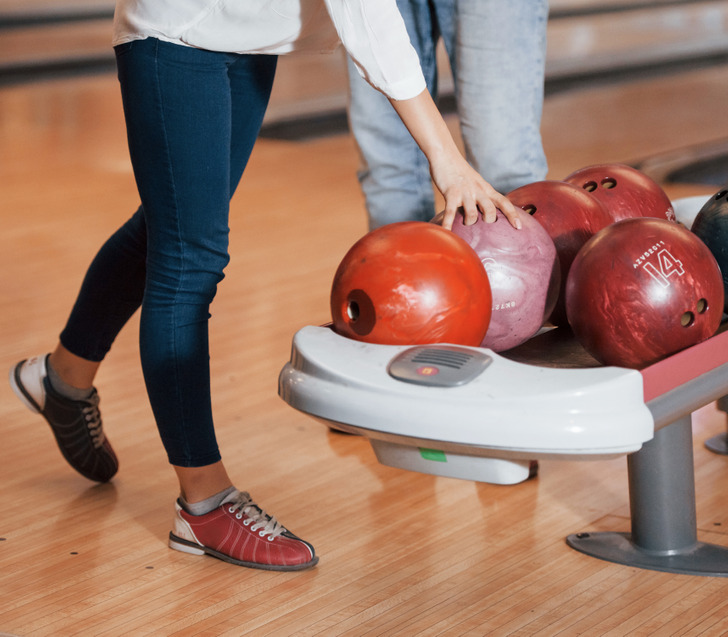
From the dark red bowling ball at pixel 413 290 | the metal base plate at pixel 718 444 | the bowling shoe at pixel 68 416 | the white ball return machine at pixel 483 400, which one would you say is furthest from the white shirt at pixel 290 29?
the metal base plate at pixel 718 444

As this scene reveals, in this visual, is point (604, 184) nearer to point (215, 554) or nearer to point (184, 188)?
point (184, 188)

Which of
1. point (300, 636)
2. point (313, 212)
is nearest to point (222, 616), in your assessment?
point (300, 636)

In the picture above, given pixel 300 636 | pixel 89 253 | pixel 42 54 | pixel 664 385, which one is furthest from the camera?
pixel 42 54

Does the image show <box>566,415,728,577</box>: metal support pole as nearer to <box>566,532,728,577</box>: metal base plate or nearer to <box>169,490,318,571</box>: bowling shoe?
<box>566,532,728,577</box>: metal base plate

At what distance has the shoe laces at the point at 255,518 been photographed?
118cm

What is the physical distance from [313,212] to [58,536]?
6.34 ft

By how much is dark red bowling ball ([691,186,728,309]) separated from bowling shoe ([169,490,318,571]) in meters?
0.54

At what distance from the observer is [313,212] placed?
3088 mm

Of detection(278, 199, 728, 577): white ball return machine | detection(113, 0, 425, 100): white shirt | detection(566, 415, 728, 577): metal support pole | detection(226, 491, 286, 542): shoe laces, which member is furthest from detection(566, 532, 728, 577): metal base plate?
detection(113, 0, 425, 100): white shirt

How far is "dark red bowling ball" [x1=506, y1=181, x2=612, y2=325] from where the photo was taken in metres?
1.11

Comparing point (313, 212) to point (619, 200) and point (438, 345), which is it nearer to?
point (619, 200)

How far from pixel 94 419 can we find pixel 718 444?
2.79ft

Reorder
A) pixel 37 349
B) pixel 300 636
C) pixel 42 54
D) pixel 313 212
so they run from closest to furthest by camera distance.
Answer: pixel 300 636
pixel 37 349
pixel 313 212
pixel 42 54

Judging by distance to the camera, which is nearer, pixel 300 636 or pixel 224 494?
Result: pixel 300 636
